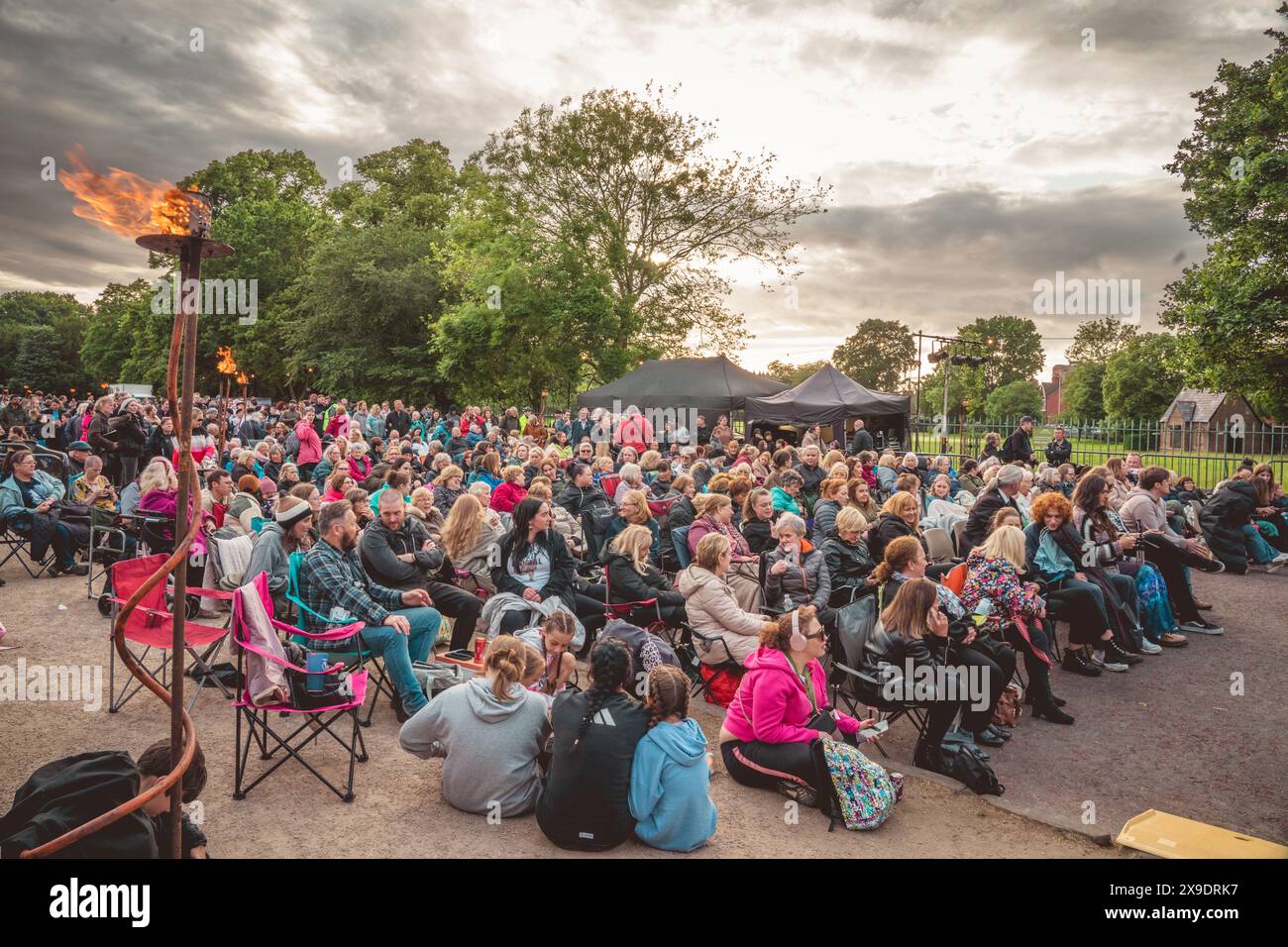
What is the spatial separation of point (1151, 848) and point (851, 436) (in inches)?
594

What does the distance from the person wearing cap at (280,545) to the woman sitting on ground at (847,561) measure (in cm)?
420

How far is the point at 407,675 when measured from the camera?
5.20 meters

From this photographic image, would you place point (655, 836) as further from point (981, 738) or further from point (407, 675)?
point (981, 738)

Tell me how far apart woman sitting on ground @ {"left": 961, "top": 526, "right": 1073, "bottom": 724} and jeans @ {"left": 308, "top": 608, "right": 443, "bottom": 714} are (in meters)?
4.02

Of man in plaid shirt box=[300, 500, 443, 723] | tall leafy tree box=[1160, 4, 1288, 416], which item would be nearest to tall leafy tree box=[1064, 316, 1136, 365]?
tall leafy tree box=[1160, 4, 1288, 416]

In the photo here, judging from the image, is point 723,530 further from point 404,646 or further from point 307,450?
point 307,450

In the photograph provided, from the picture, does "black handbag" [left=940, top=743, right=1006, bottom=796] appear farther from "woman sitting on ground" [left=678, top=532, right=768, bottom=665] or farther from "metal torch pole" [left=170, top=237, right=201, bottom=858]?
"metal torch pole" [left=170, top=237, right=201, bottom=858]

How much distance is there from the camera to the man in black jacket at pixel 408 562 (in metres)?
5.70

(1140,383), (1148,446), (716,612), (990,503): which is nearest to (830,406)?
(1148,446)

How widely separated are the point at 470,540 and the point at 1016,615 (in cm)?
438

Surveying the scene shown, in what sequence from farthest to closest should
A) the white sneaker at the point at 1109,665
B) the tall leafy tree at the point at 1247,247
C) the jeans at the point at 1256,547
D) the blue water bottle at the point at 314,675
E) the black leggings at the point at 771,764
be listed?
1. the tall leafy tree at the point at 1247,247
2. the jeans at the point at 1256,547
3. the white sneaker at the point at 1109,665
4. the blue water bottle at the point at 314,675
5. the black leggings at the point at 771,764

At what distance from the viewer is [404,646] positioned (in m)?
5.09

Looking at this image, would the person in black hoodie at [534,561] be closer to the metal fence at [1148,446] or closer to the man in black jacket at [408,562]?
the man in black jacket at [408,562]

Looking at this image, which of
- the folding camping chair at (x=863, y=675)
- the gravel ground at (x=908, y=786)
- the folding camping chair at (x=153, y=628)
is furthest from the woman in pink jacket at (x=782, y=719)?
the folding camping chair at (x=153, y=628)
